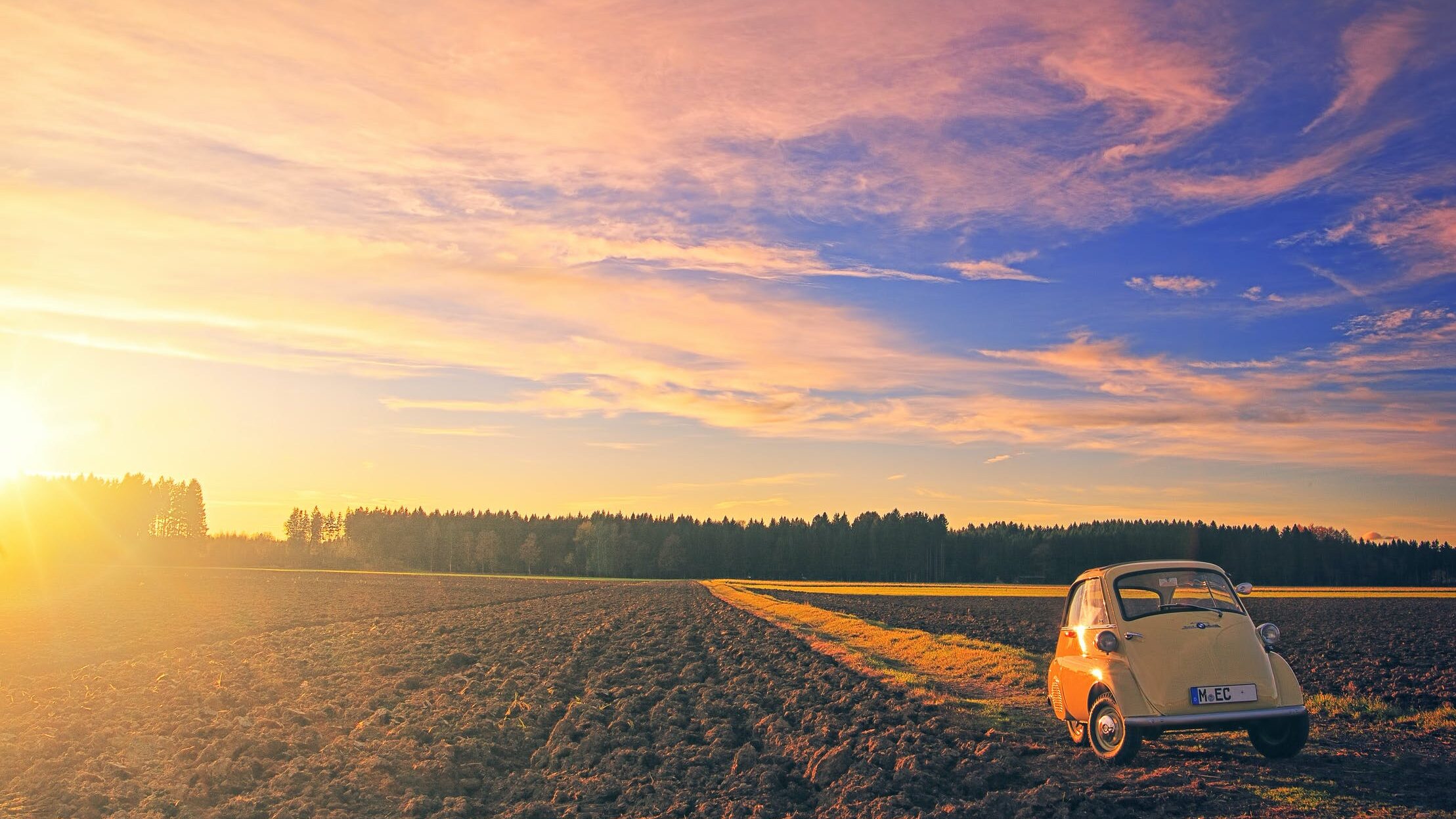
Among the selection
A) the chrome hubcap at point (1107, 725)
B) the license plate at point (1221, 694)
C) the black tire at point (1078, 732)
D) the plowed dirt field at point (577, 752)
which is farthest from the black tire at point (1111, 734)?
the license plate at point (1221, 694)

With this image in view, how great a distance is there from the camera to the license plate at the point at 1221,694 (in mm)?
10836

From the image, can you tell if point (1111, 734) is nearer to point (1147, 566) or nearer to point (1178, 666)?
point (1178, 666)

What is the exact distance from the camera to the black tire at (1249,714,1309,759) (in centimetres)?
1132

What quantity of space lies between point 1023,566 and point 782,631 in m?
126

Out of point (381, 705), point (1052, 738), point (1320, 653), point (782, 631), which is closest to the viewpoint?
point (1052, 738)

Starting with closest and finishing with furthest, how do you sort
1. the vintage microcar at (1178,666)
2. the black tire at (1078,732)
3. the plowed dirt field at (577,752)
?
the plowed dirt field at (577,752) < the vintage microcar at (1178,666) < the black tire at (1078,732)

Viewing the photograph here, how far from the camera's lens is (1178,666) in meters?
11.0

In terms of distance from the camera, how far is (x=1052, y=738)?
13945 millimetres

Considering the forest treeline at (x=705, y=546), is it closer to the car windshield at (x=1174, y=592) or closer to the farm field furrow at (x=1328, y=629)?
the farm field furrow at (x=1328, y=629)

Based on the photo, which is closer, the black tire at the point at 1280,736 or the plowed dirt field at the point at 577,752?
the plowed dirt field at the point at 577,752

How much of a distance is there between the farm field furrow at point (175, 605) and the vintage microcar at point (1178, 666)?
25.7 m

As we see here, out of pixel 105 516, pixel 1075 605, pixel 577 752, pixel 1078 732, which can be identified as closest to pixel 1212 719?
pixel 1078 732

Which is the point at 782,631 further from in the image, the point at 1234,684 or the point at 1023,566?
the point at 1023,566

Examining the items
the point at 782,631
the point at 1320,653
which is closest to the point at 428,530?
the point at 782,631
